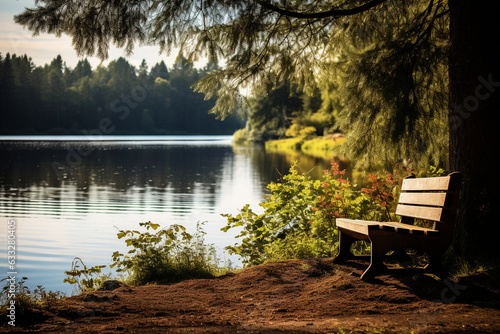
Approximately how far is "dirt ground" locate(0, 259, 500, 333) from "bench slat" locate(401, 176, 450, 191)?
0.89m

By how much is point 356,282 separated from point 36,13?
4752mm

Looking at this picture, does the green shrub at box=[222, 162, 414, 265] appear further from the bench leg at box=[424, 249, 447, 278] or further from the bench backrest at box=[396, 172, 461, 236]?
the bench leg at box=[424, 249, 447, 278]

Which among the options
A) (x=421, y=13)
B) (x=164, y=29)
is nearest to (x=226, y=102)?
(x=164, y=29)

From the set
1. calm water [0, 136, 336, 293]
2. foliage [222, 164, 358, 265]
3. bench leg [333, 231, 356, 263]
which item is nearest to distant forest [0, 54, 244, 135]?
calm water [0, 136, 336, 293]

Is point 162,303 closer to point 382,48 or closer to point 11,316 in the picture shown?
point 11,316

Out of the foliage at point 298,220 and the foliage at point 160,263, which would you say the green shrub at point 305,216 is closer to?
the foliage at point 298,220

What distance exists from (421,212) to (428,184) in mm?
302

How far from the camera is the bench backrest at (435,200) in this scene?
14.7ft

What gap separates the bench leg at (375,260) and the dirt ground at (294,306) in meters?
0.09

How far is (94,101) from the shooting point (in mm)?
94125

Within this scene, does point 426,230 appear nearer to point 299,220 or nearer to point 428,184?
point 428,184

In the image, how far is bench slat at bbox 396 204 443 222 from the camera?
4.55 m

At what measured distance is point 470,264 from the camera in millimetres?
4910

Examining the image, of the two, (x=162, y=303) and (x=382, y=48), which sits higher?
(x=382, y=48)
